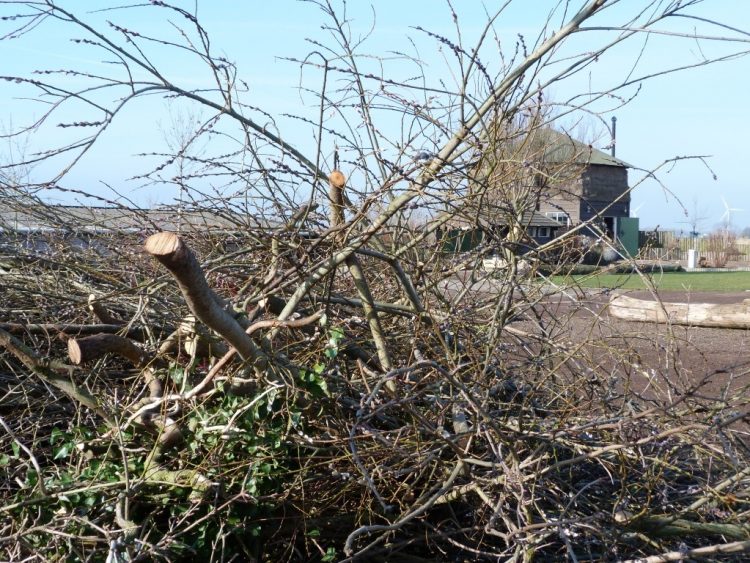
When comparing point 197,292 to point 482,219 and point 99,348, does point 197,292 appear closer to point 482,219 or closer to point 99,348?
point 99,348

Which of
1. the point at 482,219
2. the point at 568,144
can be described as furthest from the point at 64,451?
the point at 568,144

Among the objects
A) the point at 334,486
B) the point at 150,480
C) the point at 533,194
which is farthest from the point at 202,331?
the point at 533,194

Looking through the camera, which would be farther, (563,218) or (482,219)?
(563,218)

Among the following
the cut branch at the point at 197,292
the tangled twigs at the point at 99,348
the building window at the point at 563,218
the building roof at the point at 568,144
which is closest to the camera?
the cut branch at the point at 197,292

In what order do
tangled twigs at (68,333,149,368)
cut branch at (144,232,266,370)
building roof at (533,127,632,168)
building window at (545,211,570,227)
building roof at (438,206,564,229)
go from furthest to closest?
building window at (545,211,570,227)
building roof at (533,127,632,168)
building roof at (438,206,564,229)
tangled twigs at (68,333,149,368)
cut branch at (144,232,266,370)

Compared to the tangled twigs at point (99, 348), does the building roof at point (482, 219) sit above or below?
above

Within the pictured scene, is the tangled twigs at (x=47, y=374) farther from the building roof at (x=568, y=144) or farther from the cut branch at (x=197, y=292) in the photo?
the building roof at (x=568, y=144)

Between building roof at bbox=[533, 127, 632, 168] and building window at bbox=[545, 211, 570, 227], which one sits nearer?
building roof at bbox=[533, 127, 632, 168]

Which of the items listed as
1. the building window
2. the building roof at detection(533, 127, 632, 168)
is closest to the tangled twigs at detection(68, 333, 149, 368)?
the building roof at detection(533, 127, 632, 168)

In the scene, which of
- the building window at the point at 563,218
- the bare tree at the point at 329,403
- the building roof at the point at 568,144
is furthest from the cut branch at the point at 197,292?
the building window at the point at 563,218

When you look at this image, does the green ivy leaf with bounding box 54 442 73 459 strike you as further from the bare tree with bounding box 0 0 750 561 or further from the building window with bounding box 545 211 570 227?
the building window with bounding box 545 211 570 227

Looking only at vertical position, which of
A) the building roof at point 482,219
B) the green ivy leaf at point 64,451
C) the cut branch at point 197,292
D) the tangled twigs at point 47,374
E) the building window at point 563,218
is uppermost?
the building window at point 563,218

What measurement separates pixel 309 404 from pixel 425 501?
599 mm

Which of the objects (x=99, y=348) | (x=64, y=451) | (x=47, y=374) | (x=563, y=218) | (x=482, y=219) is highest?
(x=563, y=218)
